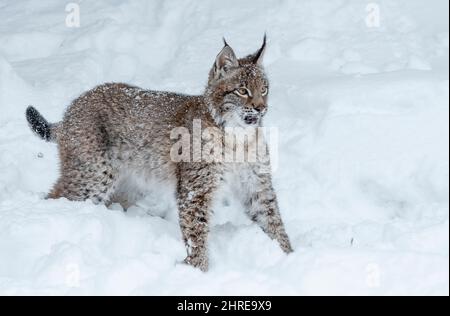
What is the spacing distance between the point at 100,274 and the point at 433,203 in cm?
271

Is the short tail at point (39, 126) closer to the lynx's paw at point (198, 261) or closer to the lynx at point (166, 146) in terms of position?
the lynx at point (166, 146)

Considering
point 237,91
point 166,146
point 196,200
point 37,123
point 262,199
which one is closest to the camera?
point 196,200

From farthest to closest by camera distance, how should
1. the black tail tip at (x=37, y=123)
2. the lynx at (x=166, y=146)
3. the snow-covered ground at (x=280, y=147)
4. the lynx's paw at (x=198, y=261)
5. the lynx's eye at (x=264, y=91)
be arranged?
the black tail tip at (x=37, y=123) → the lynx's eye at (x=264, y=91) → the lynx at (x=166, y=146) → the lynx's paw at (x=198, y=261) → the snow-covered ground at (x=280, y=147)

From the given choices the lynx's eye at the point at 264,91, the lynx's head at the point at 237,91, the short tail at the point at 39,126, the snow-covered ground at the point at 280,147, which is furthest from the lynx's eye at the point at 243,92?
the short tail at the point at 39,126

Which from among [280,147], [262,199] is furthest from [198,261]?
[280,147]

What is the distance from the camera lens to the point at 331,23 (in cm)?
915

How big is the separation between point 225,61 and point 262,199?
1.17 m

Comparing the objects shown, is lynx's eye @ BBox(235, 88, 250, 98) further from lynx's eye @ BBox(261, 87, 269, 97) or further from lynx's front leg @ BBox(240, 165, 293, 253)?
lynx's front leg @ BBox(240, 165, 293, 253)

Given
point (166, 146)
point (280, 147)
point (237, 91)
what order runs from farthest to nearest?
point (280, 147)
point (166, 146)
point (237, 91)

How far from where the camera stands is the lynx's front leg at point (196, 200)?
586 centimetres

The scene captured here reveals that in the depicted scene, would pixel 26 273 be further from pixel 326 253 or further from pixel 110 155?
pixel 326 253

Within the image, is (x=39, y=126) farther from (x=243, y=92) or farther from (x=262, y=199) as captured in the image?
(x=262, y=199)

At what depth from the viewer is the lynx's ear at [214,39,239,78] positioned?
6.14 metres

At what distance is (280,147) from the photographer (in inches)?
281
